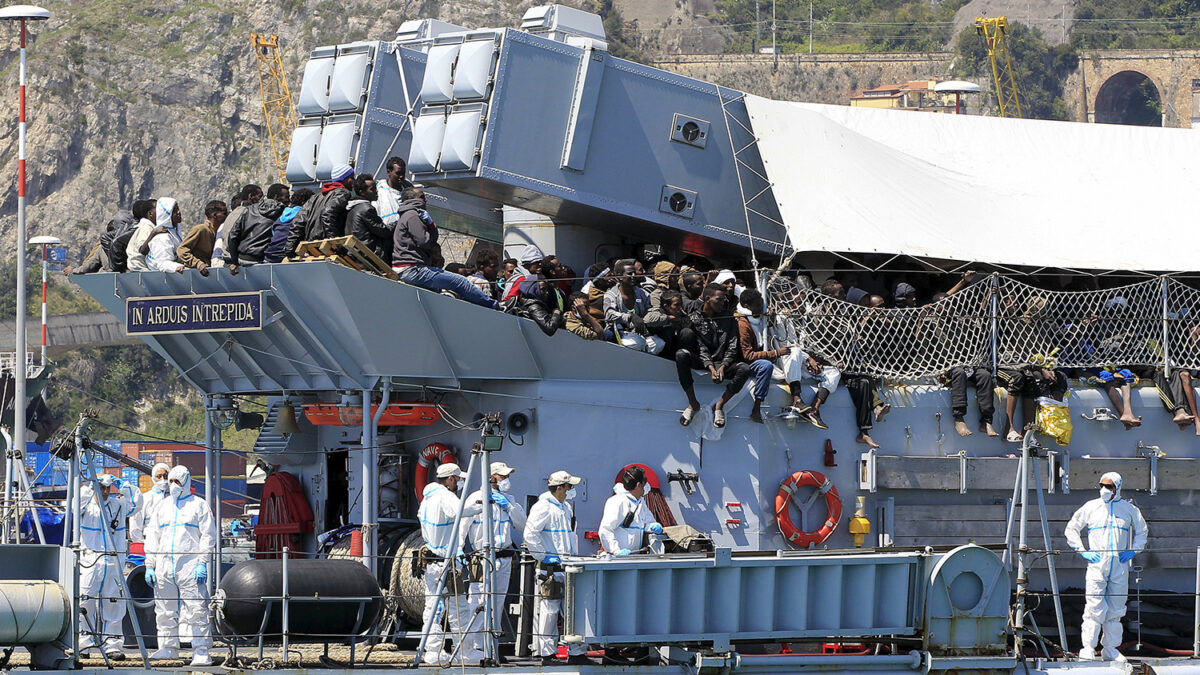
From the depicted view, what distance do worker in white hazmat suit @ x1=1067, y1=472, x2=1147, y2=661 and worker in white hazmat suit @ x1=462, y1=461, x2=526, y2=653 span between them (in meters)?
4.73

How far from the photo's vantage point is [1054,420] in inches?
646

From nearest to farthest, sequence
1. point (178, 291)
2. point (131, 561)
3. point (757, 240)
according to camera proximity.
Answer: point (178, 291), point (757, 240), point (131, 561)

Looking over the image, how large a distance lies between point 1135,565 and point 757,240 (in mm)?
4969

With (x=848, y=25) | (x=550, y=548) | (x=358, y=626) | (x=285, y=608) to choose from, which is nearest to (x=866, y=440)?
(x=550, y=548)

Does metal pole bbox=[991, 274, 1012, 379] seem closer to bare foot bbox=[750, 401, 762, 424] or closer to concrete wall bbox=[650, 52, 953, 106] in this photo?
bare foot bbox=[750, 401, 762, 424]

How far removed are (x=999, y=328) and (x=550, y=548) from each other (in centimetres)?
572

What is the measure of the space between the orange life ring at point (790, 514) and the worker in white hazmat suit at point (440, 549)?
3390 mm

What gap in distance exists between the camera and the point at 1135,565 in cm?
1672

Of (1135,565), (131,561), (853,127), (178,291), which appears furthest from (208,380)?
(1135,565)

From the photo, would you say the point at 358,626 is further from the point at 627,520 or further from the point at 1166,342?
the point at 1166,342

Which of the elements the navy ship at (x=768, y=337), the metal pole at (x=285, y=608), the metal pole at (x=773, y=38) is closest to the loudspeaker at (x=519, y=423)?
the navy ship at (x=768, y=337)

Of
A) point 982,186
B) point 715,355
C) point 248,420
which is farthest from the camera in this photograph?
point 982,186

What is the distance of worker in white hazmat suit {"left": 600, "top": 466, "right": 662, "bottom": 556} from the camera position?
1359 cm

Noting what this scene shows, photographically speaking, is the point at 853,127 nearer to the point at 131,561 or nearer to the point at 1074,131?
the point at 1074,131
